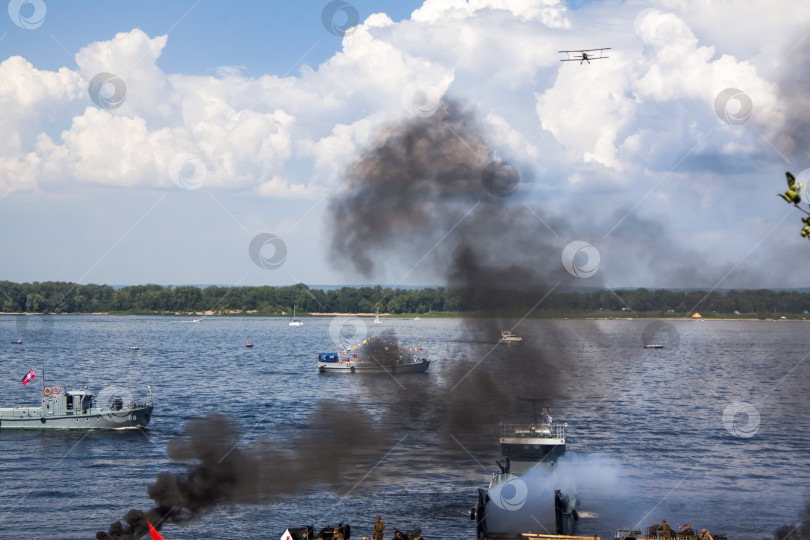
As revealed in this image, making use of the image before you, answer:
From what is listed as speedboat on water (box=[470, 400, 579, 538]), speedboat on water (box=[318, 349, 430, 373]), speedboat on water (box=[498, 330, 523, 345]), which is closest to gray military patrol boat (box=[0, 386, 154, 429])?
speedboat on water (box=[470, 400, 579, 538])

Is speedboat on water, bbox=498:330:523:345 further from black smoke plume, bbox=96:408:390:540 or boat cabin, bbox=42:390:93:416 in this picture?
boat cabin, bbox=42:390:93:416

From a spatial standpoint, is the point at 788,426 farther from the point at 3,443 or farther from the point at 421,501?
the point at 3,443

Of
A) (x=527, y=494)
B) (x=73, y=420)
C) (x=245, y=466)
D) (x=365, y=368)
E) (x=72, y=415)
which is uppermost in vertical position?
(x=365, y=368)

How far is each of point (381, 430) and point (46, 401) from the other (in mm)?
36167

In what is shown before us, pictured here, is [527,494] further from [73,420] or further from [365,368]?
[365,368]

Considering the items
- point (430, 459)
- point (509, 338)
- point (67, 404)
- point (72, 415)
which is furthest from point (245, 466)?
point (509, 338)

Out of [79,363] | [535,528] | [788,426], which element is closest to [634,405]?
[788,426]

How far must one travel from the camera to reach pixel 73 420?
85938mm

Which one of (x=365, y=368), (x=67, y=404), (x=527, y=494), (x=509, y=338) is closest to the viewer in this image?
(x=527, y=494)

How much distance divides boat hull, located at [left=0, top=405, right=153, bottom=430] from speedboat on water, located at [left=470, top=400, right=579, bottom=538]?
45.6 metres

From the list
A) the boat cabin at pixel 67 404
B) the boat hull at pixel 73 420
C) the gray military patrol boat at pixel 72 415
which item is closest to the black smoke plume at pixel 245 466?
the boat hull at pixel 73 420

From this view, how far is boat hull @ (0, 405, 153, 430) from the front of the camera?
3374 inches

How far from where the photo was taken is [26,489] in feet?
215

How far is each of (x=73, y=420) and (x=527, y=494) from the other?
53585 millimetres
